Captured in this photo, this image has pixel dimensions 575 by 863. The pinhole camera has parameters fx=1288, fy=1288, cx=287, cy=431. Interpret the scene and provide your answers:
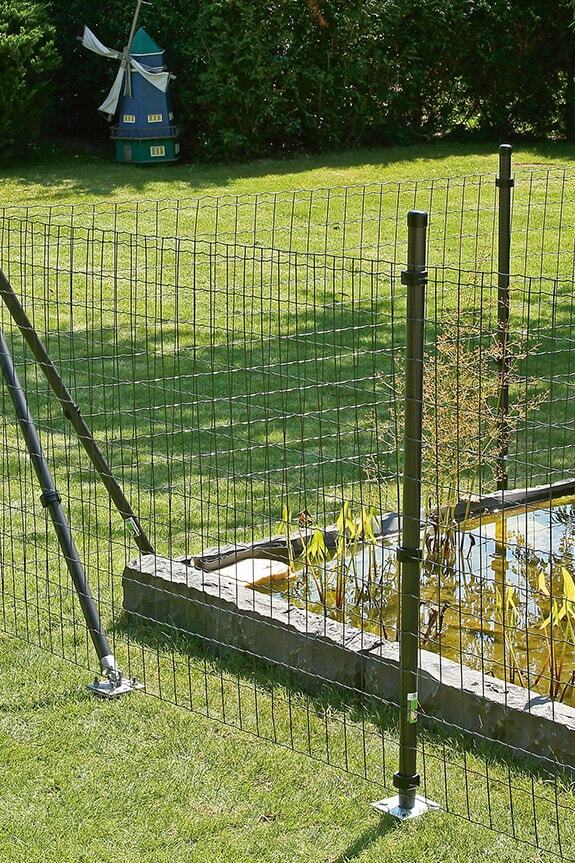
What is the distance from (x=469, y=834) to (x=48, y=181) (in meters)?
12.8

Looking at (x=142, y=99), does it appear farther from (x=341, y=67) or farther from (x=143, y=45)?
(x=341, y=67)

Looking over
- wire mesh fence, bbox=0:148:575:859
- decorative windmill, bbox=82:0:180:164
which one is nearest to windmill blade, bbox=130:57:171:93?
decorative windmill, bbox=82:0:180:164

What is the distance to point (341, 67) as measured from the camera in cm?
1622

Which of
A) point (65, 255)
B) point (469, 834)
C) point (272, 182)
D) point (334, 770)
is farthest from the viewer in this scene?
point (272, 182)

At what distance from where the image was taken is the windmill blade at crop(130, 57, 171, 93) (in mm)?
16062

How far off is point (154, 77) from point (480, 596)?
12578mm

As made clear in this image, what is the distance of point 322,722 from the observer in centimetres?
430

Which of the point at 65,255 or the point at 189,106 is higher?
the point at 189,106

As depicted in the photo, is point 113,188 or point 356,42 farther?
point 356,42

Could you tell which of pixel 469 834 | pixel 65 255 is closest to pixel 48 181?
pixel 65 255

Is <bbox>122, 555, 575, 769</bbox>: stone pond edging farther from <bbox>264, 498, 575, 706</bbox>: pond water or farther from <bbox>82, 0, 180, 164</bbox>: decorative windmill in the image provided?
<bbox>82, 0, 180, 164</bbox>: decorative windmill

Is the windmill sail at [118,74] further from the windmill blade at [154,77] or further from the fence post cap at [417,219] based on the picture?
the fence post cap at [417,219]

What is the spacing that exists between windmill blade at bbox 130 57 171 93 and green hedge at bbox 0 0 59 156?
0.99 meters

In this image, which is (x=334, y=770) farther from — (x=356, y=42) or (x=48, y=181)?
(x=356, y=42)
